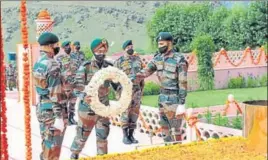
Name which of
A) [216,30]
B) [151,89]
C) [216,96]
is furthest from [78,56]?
[216,30]

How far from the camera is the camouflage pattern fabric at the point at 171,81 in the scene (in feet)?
21.0

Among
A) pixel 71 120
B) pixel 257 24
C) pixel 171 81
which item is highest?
pixel 257 24

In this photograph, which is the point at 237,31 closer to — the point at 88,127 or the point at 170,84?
the point at 170,84

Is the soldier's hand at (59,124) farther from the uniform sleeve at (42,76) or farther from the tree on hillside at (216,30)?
the tree on hillside at (216,30)

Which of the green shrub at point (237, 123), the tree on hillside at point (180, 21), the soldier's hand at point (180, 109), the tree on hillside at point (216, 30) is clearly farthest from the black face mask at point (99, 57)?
the tree on hillside at point (216, 30)

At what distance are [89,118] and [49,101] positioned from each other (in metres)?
0.59

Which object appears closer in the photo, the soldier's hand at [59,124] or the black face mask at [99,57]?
the soldier's hand at [59,124]

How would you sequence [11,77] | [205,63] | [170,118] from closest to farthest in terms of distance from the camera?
[170,118] < [11,77] < [205,63]

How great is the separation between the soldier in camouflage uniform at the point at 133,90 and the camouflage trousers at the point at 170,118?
4.06ft

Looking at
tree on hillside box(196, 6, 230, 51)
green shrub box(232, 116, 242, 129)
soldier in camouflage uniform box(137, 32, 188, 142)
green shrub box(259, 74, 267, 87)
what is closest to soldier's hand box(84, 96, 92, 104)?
soldier in camouflage uniform box(137, 32, 188, 142)

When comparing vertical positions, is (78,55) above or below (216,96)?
above

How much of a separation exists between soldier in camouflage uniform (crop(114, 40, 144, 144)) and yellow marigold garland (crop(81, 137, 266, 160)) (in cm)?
375

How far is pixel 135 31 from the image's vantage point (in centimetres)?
2556

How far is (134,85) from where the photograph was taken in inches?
307
